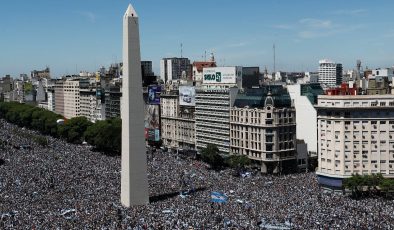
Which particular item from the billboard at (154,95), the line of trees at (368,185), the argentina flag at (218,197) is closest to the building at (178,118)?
the billboard at (154,95)

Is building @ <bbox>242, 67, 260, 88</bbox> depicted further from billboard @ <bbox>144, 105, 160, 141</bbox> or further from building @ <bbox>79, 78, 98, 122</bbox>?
building @ <bbox>79, 78, 98, 122</bbox>

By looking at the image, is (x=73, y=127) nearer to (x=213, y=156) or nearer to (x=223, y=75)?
(x=223, y=75)

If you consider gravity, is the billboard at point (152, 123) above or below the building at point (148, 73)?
below

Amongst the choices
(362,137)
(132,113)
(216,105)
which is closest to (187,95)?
(216,105)

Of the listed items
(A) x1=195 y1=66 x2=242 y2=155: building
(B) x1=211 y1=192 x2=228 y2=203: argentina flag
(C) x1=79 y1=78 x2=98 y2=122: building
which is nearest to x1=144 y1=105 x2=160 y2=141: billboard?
(A) x1=195 y1=66 x2=242 y2=155: building

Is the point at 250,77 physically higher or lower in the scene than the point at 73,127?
higher

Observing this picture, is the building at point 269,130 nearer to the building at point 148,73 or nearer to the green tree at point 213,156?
the green tree at point 213,156

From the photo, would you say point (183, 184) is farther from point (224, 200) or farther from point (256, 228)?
point (256, 228)

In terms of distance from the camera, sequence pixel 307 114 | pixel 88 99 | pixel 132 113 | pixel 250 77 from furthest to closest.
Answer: pixel 88 99 → pixel 250 77 → pixel 307 114 → pixel 132 113
